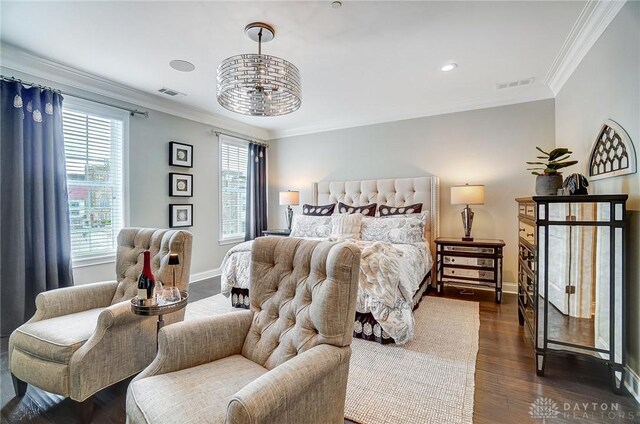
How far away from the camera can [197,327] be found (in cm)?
149

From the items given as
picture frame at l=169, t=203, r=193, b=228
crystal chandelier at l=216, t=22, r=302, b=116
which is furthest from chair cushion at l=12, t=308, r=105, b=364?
Answer: picture frame at l=169, t=203, r=193, b=228

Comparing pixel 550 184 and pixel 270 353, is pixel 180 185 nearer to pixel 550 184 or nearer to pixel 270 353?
pixel 270 353

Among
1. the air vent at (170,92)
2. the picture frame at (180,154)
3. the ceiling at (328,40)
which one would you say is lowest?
the picture frame at (180,154)

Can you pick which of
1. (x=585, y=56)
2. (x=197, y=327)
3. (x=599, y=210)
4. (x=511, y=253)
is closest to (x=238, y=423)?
(x=197, y=327)

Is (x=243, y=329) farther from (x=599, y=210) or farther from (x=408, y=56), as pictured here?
(x=408, y=56)

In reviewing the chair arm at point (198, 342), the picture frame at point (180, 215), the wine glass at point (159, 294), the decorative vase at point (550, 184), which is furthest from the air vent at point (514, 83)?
the picture frame at point (180, 215)

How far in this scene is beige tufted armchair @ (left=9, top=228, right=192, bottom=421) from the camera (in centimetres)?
165

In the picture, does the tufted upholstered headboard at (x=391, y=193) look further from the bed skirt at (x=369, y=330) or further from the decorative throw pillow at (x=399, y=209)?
the bed skirt at (x=369, y=330)

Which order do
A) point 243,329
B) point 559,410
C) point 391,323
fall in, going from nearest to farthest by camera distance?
1. point 243,329
2. point 559,410
3. point 391,323

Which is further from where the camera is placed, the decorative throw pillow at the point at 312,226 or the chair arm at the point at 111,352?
the decorative throw pillow at the point at 312,226

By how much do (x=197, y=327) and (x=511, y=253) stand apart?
13.7ft

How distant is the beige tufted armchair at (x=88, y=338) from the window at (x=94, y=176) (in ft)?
5.34

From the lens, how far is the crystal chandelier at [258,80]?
2.26m

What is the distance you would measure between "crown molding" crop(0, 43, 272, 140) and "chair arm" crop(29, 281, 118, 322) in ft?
8.04
